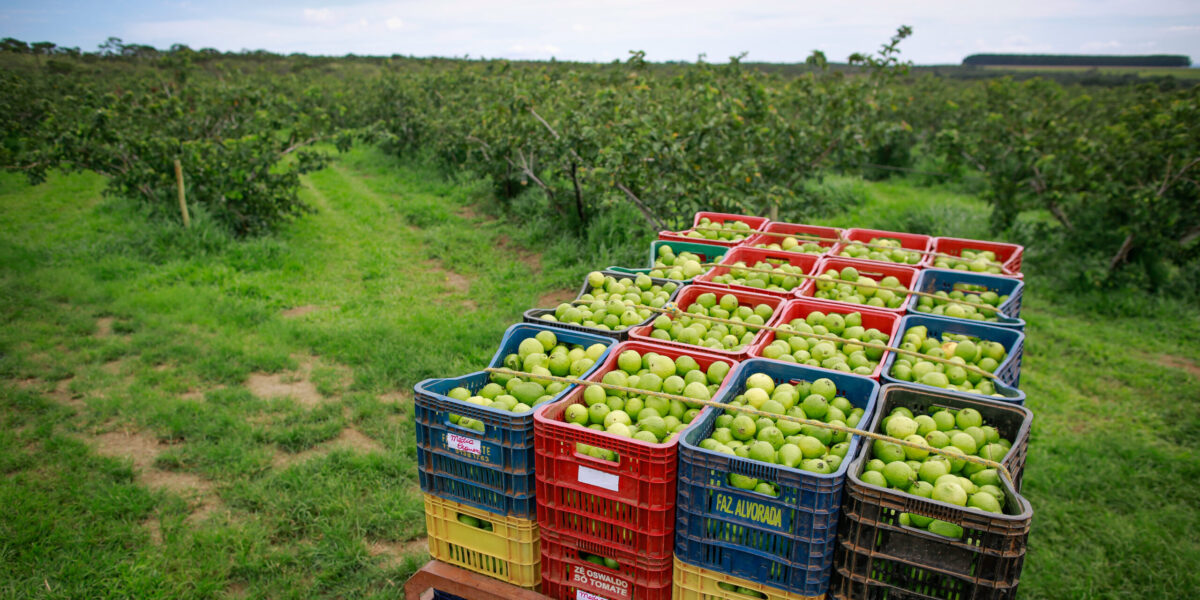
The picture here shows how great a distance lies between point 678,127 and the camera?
29.3 feet

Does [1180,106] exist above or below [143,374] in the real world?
above

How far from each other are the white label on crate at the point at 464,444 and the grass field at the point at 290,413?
159 cm

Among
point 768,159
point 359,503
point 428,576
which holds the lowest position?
point 359,503

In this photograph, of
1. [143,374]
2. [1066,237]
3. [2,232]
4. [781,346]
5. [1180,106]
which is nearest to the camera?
[781,346]

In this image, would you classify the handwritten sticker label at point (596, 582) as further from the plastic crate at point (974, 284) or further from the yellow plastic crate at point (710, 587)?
the plastic crate at point (974, 284)

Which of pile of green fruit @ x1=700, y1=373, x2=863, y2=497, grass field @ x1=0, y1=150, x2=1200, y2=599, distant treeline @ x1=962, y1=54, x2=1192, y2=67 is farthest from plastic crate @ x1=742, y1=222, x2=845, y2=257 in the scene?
distant treeline @ x1=962, y1=54, x2=1192, y2=67

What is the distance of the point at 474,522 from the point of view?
2895 mm

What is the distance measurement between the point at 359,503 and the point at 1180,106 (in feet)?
32.6

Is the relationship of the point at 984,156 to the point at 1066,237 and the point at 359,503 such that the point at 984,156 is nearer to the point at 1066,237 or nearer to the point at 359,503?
the point at 1066,237

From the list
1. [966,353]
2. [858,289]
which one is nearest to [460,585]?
[966,353]

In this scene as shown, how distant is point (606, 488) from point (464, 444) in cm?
62

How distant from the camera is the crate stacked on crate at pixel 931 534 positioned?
82.8 inches

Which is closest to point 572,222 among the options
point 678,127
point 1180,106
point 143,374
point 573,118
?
point 573,118

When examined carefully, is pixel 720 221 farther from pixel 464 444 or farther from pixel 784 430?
pixel 464 444
